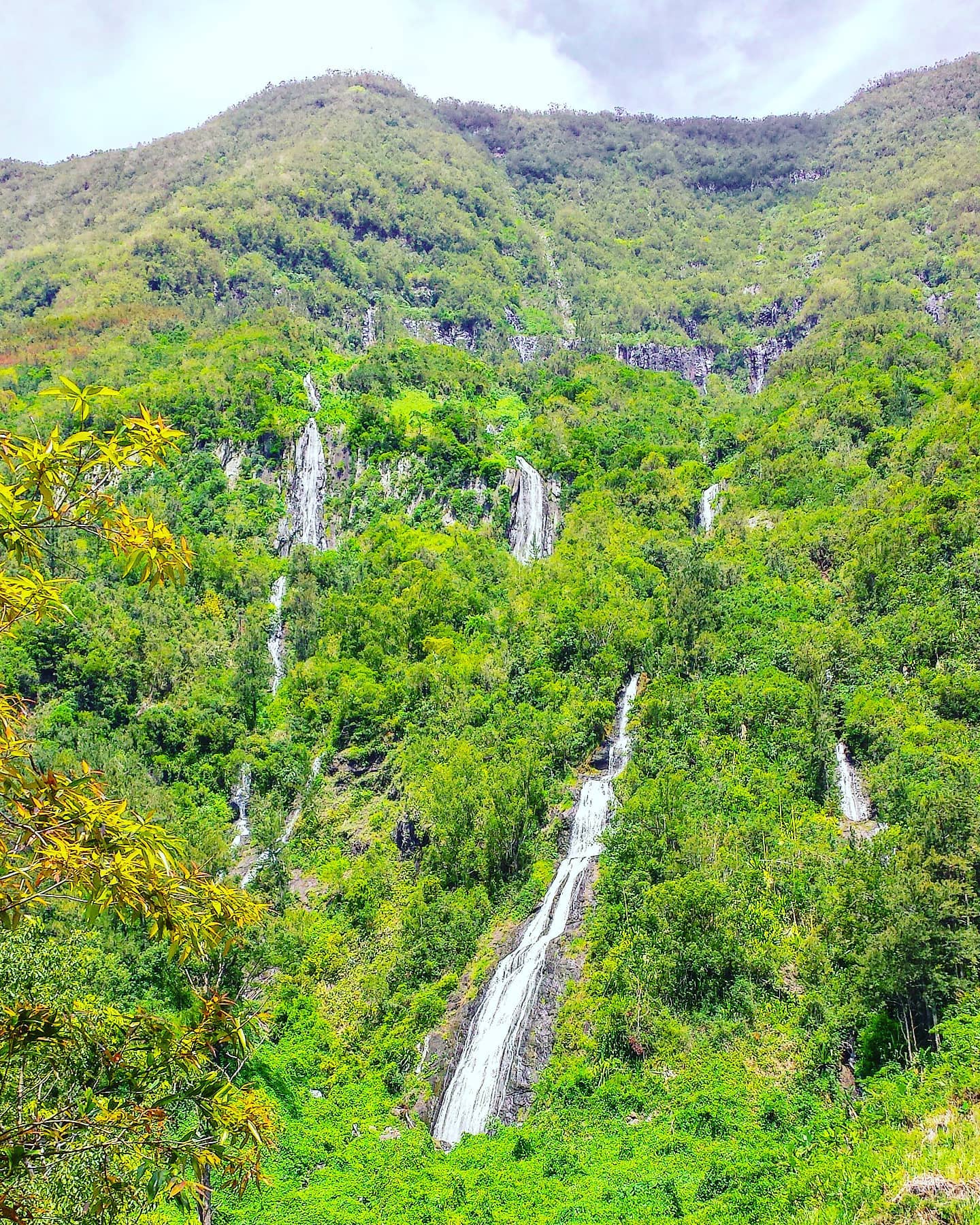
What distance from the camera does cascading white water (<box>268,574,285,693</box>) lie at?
6812 cm

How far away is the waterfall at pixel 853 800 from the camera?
3831 centimetres

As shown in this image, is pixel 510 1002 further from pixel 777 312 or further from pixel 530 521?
pixel 777 312

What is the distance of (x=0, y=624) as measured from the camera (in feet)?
14.1

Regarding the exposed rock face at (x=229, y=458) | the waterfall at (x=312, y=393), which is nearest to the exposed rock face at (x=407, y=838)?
the exposed rock face at (x=229, y=458)

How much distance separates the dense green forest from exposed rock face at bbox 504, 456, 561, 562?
5.76 feet

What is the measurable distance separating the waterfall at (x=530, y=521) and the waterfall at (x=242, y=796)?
31758 mm

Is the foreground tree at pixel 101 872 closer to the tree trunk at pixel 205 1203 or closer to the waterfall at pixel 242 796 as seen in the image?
the tree trunk at pixel 205 1203

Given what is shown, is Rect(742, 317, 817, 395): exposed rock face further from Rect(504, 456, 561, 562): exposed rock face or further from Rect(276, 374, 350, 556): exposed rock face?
Rect(276, 374, 350, 556): exposed rock face

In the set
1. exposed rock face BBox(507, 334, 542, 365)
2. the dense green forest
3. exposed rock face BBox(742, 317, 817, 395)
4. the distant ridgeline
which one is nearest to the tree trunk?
the dense green forest

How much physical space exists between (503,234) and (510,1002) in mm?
160517

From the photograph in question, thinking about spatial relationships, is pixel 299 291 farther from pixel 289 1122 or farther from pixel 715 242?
pixel 289 1122

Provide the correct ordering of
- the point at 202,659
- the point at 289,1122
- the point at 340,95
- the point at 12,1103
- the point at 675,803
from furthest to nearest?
the point at 340,95, the point at 202,659, the point at 675,803, the point at 289,1122, the point at 12,1103

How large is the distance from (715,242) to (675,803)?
155m

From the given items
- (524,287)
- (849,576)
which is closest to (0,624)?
(849,576)
